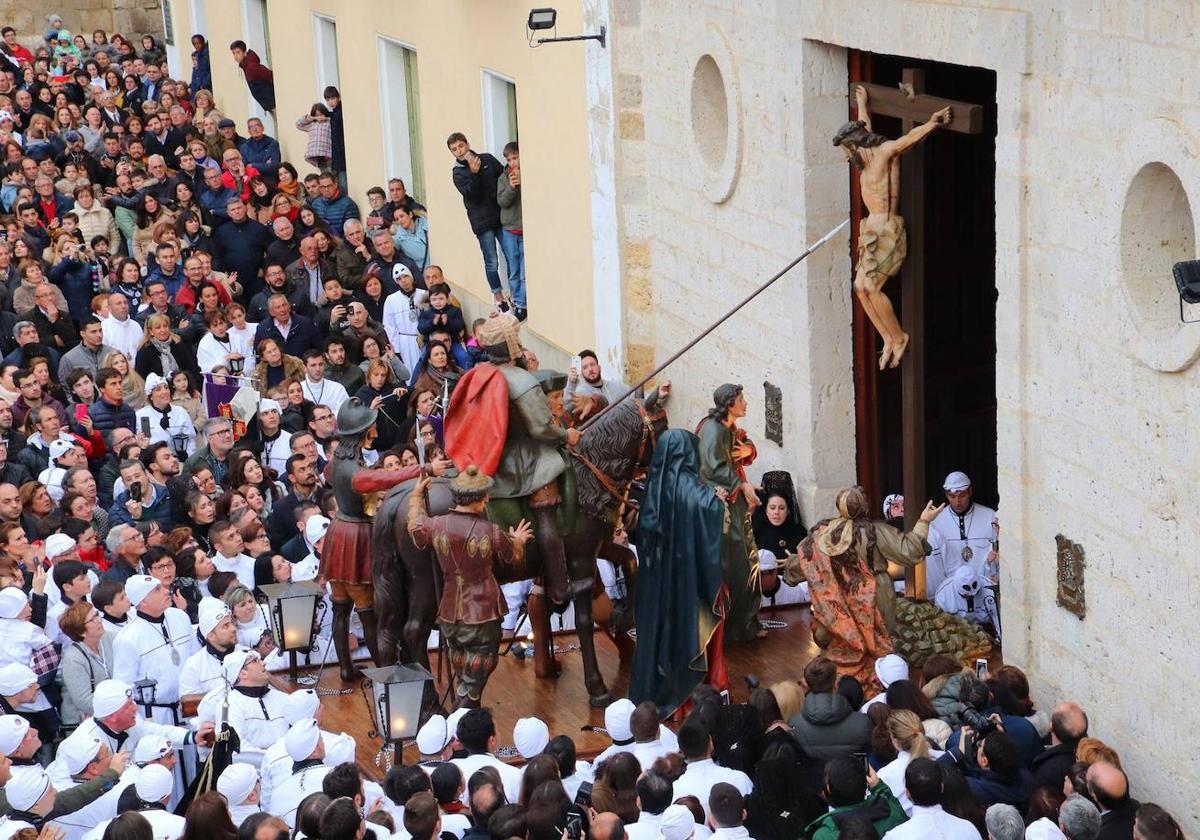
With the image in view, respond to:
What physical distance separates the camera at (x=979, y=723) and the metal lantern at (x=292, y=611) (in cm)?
387

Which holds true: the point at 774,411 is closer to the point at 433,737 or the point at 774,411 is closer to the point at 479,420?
the point at 479,420

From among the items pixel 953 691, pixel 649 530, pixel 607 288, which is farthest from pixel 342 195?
pixel 953 691

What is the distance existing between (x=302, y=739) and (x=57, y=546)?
3229mm

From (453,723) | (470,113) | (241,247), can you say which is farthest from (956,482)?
(241,247)

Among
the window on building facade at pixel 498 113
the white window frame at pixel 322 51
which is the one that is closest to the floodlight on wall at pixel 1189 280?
the window on building facade at pixel 498 113

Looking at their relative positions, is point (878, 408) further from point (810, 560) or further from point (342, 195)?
point (342, 195)

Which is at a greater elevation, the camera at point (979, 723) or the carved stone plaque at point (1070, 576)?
the carved stone plaque at point (1070, 576)

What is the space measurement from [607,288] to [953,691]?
6.60 metres

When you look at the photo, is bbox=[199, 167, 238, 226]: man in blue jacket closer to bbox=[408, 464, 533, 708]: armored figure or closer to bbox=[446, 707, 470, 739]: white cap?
bbox=[408, 464, 533, 708]: armored figure

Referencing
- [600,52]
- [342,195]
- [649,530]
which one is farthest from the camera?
[342,195]

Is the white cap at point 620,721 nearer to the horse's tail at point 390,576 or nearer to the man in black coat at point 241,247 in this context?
the horse's tail at point 390,576

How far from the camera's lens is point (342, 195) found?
77.6ft

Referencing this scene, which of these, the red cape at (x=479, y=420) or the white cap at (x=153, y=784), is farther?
the red cape at (x=479, y=420)

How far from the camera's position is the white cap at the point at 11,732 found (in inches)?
387
